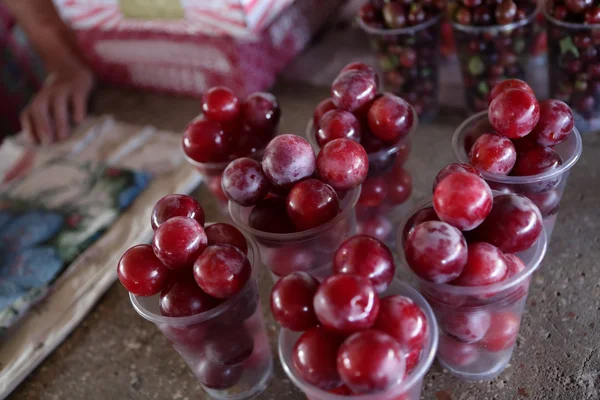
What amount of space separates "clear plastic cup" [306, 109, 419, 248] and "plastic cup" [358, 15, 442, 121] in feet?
1.09

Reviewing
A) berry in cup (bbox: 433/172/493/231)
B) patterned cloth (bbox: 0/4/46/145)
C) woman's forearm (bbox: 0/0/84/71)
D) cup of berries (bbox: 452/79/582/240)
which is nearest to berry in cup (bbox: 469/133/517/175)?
cup of berries (bbox: 452/79/582/240)

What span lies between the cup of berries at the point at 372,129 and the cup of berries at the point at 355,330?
9.0 inches

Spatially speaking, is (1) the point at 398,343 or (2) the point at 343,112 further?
(2) the point at 343,112

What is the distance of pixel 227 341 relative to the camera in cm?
65

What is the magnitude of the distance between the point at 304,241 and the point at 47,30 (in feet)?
4.22

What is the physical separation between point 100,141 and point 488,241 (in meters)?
1.09

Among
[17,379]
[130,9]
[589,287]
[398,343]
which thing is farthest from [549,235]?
[130,9]

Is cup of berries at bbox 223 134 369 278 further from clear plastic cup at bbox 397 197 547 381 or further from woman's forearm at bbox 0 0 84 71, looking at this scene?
woman's forearm at bbox 0 0 84 71

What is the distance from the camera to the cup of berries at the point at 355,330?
477mm

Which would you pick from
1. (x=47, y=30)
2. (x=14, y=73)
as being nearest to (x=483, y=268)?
(x=47, y=30)

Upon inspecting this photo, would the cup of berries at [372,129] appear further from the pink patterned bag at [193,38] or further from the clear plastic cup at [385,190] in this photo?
the pink patterned bag at [193,38]

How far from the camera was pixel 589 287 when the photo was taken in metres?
0.78

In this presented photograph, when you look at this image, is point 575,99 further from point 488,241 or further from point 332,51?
point 332,51

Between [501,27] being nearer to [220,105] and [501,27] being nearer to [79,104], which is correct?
[220,105]
